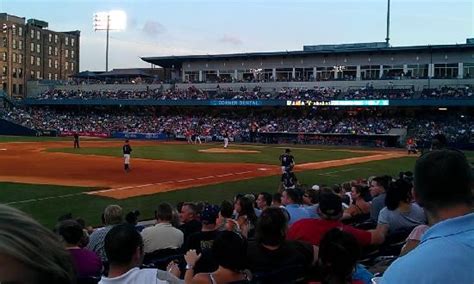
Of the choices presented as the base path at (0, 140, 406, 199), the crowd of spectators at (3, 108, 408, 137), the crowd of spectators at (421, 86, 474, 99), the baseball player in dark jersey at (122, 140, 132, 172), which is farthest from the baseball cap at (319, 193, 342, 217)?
the crowd of spectators at (421, 86, 474, 99)

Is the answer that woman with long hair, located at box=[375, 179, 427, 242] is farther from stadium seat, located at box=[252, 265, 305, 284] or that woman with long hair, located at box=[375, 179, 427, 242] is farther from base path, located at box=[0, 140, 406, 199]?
base path, located at box=[0, 140, 406, 199]

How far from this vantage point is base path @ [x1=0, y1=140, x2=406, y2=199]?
23.0m

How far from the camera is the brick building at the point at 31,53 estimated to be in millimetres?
103438

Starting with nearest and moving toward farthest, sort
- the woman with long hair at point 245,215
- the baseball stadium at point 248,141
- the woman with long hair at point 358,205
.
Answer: the baseball stadium at point 248,141 → the woman with long hair at point 245,215 → the woman with long hair at point 358,205

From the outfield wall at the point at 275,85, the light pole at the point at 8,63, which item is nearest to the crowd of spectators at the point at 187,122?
the outfield wall at the point at 275,85

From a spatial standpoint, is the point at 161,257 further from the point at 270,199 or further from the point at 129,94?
the point at 129,94

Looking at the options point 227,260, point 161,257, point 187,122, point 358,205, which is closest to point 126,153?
point 358,205

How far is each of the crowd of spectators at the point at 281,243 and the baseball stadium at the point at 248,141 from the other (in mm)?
27

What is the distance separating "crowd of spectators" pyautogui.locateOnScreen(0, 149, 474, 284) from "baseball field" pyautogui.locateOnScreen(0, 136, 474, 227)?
7839mm

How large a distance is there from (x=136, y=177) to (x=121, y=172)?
2.35 meters

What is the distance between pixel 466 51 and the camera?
70.1 metres

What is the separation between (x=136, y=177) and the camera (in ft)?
84.7

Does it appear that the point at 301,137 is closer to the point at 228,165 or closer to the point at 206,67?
the point at 206,67

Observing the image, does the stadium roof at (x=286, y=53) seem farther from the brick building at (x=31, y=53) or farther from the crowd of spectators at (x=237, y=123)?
the brick building at (x=31, y=53)
